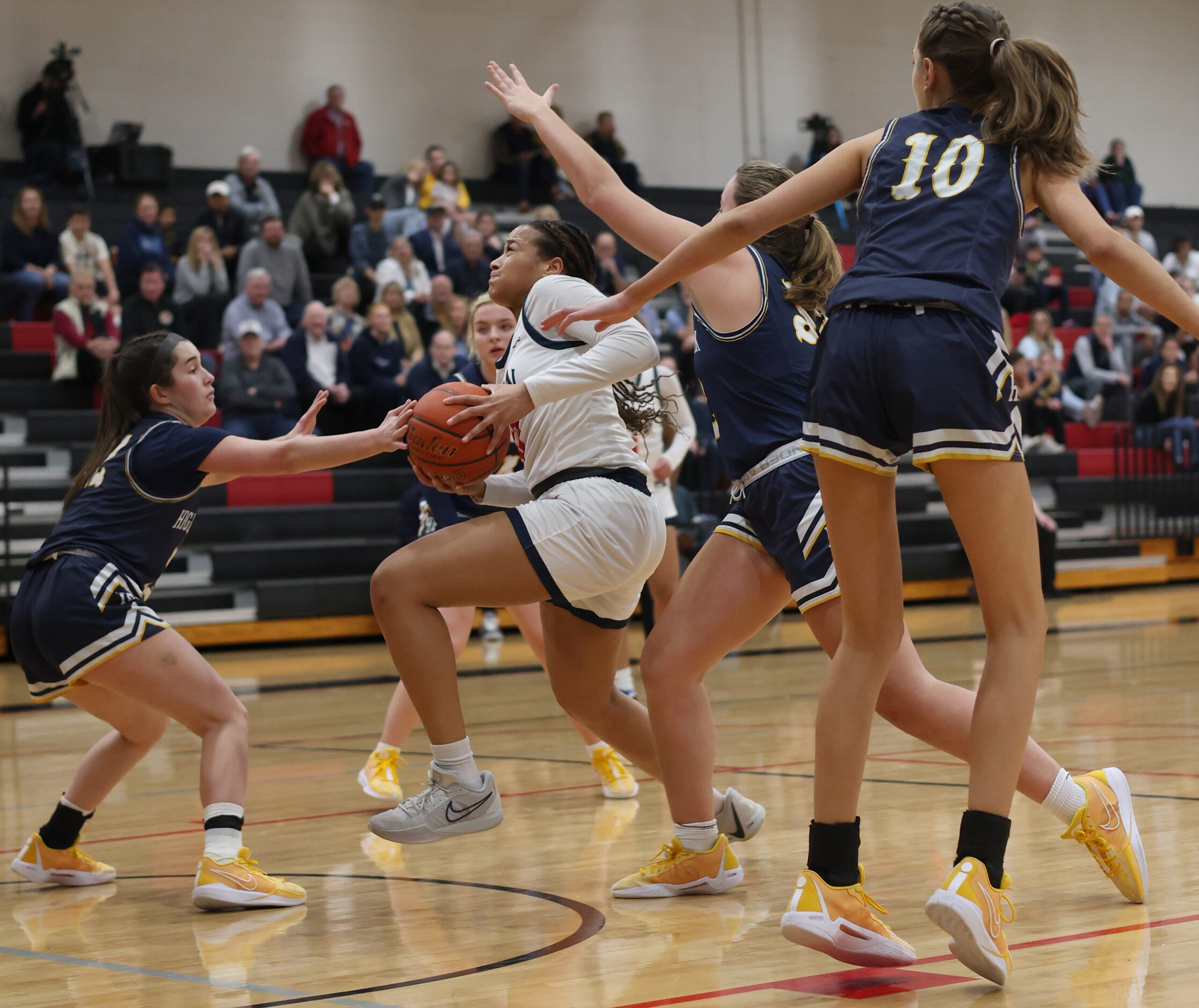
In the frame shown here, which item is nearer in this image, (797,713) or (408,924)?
(408,924)

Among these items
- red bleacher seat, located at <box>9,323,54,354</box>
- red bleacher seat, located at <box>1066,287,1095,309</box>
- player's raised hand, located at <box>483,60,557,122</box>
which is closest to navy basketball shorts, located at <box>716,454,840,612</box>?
player's raised hand, located at <box>483,60,557,122</box>

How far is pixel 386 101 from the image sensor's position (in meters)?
18.7

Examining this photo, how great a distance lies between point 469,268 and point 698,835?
1133cm

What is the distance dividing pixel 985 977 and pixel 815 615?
0.97 metres

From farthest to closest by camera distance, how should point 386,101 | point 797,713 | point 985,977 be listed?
point 386,101
point 797,713
point 985,977

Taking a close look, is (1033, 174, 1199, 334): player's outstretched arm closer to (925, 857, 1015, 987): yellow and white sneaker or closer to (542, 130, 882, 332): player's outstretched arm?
(542, 130, 882, 332): player's outstretched arm

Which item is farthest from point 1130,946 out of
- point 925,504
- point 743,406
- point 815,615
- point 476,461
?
point 925,504

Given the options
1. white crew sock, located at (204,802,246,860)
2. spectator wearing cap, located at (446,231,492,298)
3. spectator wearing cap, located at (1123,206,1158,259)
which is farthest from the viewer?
spectator wearing cap, located at (1123,206,1158,259)

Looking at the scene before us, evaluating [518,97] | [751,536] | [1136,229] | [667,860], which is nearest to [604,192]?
[518,97]

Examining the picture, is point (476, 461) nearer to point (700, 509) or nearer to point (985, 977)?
point (985, 977)

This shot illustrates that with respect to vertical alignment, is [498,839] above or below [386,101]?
below

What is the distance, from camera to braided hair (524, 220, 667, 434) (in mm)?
3914

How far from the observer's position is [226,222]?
1420 centimetres

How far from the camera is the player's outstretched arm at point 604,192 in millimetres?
3457
